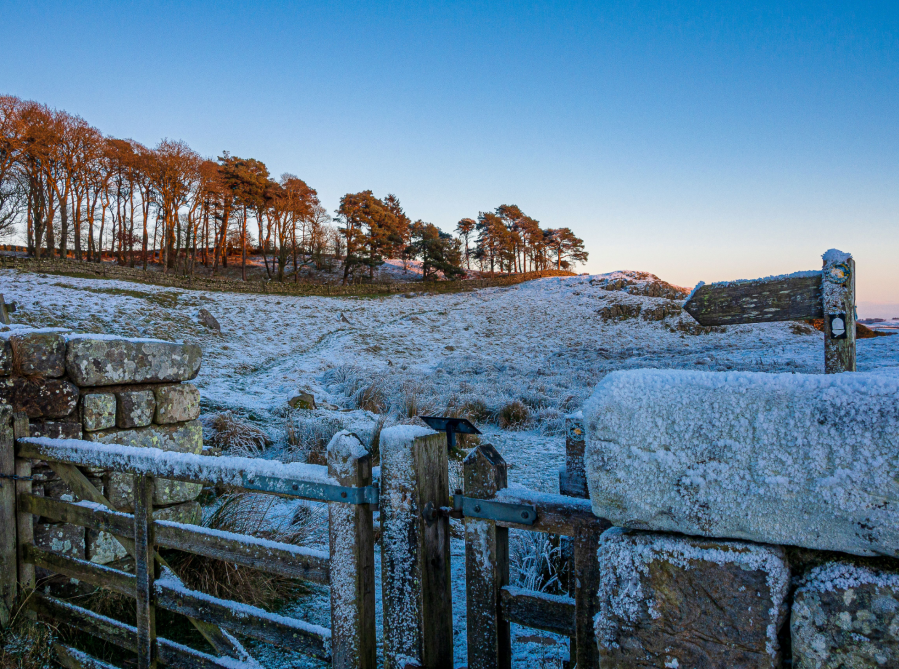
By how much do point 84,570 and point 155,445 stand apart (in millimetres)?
1215

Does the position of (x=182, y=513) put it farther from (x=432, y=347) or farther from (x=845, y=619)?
(x=432, y=347)

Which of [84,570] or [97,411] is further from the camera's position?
[97,411]

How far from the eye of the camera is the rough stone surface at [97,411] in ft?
10.5

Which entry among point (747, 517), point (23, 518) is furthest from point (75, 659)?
point (747, 517)

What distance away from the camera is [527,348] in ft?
67.9

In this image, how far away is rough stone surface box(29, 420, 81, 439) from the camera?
9.76 ft

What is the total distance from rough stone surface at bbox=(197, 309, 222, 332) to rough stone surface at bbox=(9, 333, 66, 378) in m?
16.0

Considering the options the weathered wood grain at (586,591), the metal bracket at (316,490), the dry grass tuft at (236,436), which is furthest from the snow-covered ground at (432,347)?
the metal bracket at (316,490)

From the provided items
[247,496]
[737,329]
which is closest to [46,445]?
[247,496]

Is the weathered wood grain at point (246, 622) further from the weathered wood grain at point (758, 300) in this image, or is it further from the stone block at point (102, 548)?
the weathered wood grain at point (758, 300)

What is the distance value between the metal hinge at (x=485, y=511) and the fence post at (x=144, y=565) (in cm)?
145

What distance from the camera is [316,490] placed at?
5.54 feet

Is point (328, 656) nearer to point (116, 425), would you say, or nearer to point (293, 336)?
point (116, 425)

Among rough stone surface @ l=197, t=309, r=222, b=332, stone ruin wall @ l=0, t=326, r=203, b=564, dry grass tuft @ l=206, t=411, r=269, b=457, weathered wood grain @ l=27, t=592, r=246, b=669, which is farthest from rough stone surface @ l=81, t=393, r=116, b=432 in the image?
rough stone surface @ l=197, t=309, r=222, b=332
